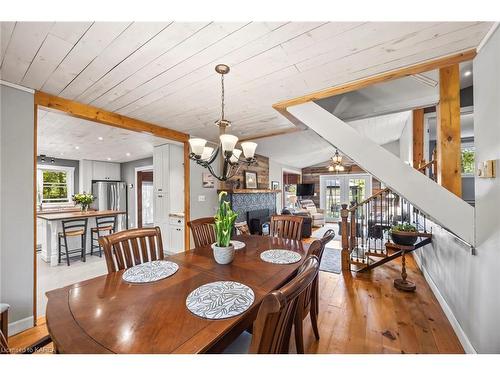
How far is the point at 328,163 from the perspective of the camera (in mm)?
9297

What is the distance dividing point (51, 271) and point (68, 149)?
9.49ft

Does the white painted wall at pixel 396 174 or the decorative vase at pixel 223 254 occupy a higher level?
the white painted wall at pixel 396 174

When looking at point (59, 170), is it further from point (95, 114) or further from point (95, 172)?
point (95, 114)

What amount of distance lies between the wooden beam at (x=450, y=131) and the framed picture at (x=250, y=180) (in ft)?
13.0

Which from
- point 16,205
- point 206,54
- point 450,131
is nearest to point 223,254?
point 206,54

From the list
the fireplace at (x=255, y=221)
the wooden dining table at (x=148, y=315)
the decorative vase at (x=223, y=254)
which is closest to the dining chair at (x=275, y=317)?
the wooden dining table at (x=148, y=315)

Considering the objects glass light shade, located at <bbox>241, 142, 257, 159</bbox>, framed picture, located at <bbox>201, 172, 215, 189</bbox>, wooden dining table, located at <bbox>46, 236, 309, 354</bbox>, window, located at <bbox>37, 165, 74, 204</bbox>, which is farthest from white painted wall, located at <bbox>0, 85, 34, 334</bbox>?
window, located at <bbox>37, 165, 74, 204</bbox>

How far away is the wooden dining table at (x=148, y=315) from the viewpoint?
31.1 inches

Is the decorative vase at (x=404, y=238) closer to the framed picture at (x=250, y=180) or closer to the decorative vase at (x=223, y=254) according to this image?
the decorative vase at (x=223, y=254)

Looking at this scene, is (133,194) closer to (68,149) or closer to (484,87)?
(68,149)

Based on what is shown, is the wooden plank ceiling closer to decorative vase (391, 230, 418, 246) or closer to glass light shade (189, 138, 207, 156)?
glass light shade (189, 138, 207, 156)
